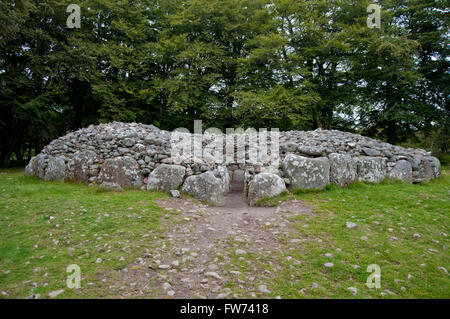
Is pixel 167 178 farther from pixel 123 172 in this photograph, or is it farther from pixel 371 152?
pixel 371 152

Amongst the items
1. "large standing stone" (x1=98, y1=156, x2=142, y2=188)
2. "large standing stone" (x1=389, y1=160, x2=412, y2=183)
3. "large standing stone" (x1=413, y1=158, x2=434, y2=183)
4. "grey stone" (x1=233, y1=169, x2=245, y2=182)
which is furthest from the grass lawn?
"grey stone" (x1=233, y1=169, x2=245, y2=182)

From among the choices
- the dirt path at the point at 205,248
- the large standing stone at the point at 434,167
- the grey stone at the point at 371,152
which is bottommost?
the dirt path at the point at 205,248

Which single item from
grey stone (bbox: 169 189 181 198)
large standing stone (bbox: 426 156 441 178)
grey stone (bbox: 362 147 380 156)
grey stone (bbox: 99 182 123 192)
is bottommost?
grey stone (bbox: 169 189 181 198)

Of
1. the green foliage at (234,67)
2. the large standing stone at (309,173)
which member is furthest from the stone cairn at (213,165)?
the green foliage at (234,67)

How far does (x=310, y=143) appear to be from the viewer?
390 inches

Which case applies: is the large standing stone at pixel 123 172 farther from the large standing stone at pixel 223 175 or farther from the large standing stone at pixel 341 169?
the large standing stone at pixel 341 169

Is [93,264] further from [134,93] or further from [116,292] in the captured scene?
[134,93]

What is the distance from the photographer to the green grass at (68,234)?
147 inches

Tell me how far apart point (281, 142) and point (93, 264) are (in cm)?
829

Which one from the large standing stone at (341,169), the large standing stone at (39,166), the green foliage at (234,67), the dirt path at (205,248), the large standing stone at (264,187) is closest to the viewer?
the dirt path at (205,248)

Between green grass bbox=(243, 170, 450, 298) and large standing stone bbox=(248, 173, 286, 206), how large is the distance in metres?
0.34

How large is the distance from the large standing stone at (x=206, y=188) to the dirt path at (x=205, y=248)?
0.44 metres

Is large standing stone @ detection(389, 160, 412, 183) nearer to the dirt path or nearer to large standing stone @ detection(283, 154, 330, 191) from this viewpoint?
large standing stone @ detection(283, 154, 330, 191)

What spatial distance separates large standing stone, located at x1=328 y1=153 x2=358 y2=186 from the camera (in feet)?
28.5
